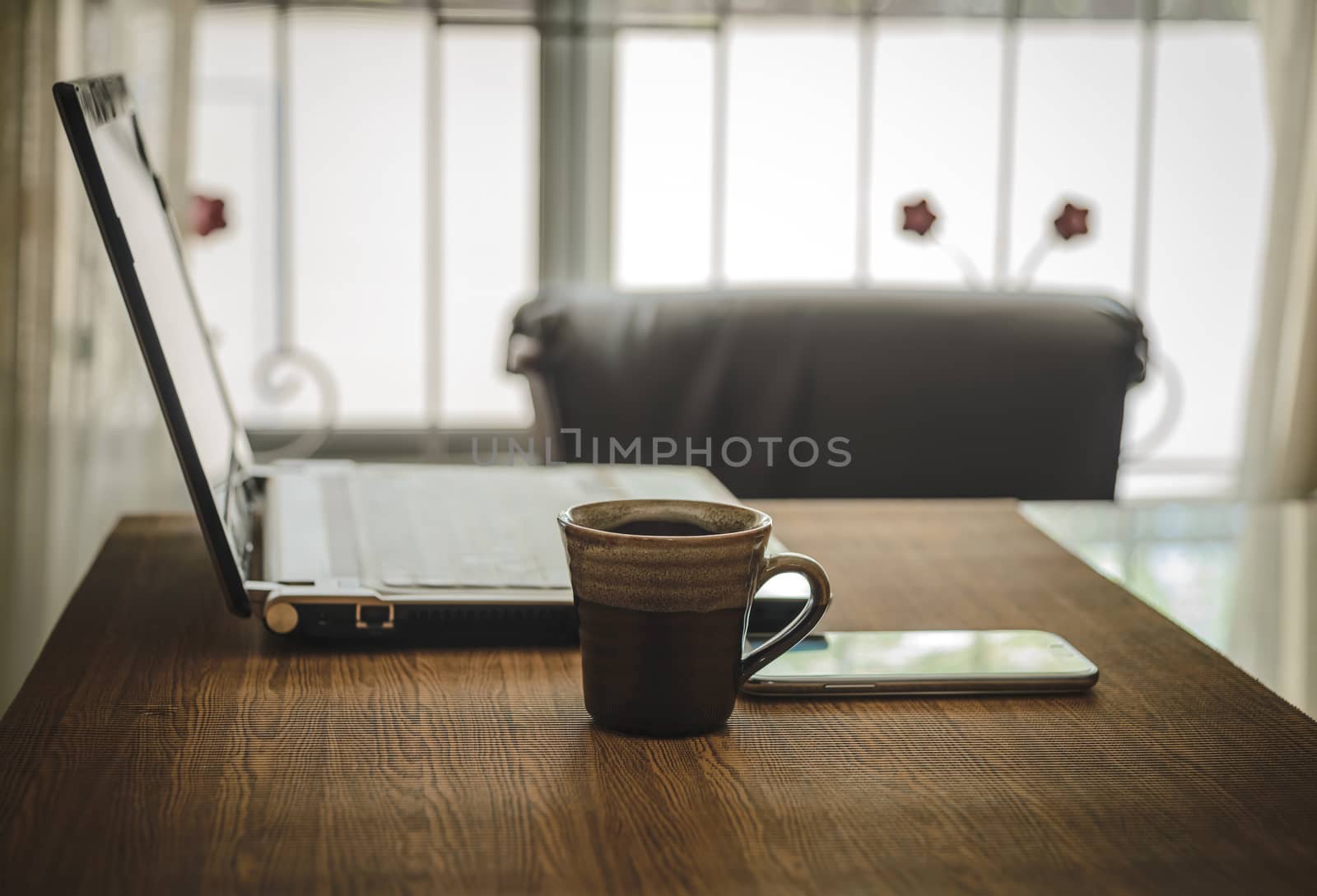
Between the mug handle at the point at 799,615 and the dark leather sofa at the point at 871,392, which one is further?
the dark leather sofa at the point at 871,392

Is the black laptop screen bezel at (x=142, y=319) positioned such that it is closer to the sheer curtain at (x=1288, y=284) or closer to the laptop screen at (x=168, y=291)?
the laptop screen at (x=168, y=291)

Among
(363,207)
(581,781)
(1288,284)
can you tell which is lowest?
(581,781)

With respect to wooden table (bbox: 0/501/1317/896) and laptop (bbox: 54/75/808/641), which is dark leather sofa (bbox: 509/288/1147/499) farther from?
wooden table (bbox: 0/501/1317/896)

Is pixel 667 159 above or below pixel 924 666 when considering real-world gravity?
above

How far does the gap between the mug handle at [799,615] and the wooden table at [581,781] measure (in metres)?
0.03

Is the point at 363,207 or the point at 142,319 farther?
the point at 363,207

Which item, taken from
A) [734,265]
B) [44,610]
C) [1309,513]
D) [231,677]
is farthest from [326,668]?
[734,265]

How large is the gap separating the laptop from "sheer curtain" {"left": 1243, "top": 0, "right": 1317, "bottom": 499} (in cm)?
259

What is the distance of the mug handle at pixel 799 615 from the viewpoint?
0.56 metres

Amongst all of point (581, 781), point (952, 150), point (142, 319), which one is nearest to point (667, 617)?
point (581, 781)

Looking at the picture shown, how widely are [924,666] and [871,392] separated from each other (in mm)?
902

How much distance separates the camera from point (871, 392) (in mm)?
1517

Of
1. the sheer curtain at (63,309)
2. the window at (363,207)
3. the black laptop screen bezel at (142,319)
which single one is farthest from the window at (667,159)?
the black laptop screen bezel at (142,319)

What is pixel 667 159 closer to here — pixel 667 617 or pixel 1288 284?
pixel 1288 284
